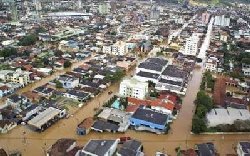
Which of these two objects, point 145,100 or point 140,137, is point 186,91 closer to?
point 145,100

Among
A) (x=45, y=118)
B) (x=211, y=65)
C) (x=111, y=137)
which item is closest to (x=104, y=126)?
(x=111, y=137)

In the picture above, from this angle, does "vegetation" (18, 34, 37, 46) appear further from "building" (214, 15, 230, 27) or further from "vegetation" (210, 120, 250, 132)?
"building" (214, 15, 230, 27)

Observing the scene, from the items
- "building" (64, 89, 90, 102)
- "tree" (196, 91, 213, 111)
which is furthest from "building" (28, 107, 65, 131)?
"tree" (196, 91, 213, 111)

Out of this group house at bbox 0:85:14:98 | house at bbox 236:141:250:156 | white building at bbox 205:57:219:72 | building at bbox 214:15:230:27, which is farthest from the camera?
building at bbox 214:15:230:27

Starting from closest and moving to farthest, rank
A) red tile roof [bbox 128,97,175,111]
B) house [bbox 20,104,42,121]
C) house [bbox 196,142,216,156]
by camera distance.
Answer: house [bbox 196,142,216,156] → house [bbox 20,104,42,121] → red tile roof [bbox 128,97,175,111]

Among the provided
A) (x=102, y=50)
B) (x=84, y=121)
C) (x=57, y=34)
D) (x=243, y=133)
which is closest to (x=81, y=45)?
(x=102, y=50)

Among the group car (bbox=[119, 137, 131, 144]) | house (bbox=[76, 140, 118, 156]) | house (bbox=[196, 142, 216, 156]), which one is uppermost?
house (bbox=[76, 140, 118, 156])
